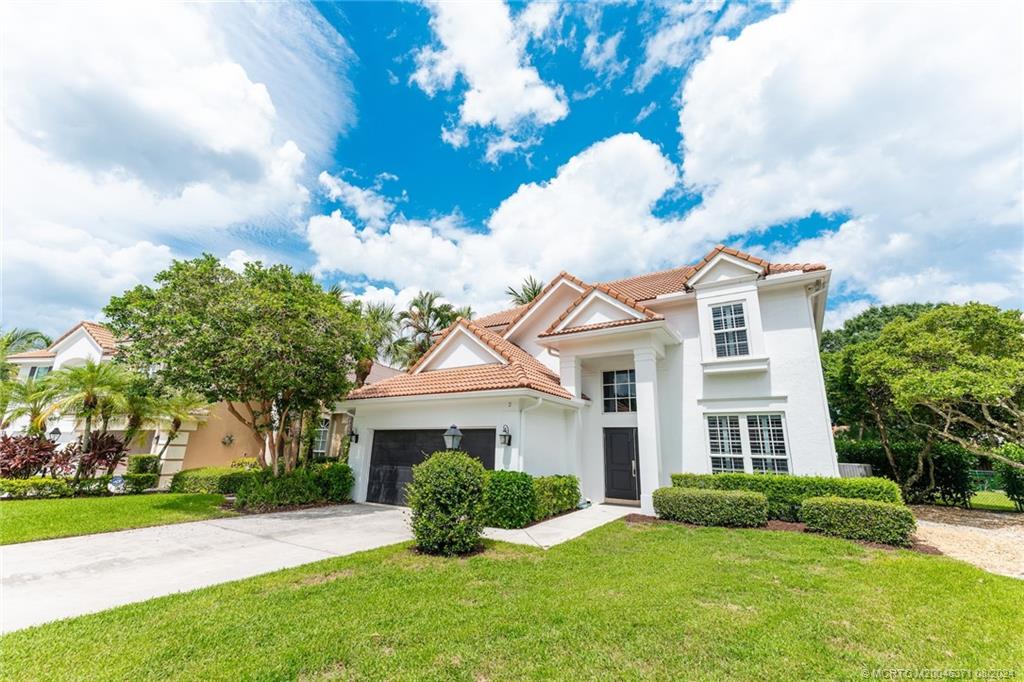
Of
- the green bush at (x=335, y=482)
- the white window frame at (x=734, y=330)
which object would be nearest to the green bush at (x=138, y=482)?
the green bush at (x=335, y=482)

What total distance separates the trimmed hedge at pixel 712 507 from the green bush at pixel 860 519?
1.00m

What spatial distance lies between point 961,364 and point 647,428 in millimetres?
8570

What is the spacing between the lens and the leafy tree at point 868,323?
3269 centimetres

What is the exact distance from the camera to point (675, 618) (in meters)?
4.75

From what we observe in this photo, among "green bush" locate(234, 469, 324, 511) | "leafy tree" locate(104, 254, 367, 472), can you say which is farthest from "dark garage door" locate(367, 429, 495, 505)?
"leafy tree" locate(104, 254, 367, 472)

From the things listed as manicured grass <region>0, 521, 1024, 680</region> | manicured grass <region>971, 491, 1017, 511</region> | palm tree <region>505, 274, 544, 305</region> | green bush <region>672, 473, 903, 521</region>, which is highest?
palm tree <region>505, 274, 544, 305</region>

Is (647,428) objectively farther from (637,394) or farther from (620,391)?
(620,391)

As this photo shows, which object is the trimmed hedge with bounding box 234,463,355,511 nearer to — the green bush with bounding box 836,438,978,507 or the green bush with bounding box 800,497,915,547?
the green bush with bounding box 800,497,915,547

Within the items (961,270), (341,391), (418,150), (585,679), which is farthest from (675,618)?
(961,270)

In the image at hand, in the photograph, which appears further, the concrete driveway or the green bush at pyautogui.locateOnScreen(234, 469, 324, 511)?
the green bush at pyautogui.locateOnScreen(234, 469, 324, 511)

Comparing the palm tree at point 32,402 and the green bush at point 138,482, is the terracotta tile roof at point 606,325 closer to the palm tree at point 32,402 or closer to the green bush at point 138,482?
the green bush at point 138,482

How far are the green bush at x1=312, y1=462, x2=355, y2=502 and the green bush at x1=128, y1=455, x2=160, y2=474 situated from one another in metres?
9.02

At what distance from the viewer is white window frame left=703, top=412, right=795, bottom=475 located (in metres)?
11.9

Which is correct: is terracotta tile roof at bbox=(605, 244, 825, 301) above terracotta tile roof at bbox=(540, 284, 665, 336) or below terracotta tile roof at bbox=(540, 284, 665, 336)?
above
